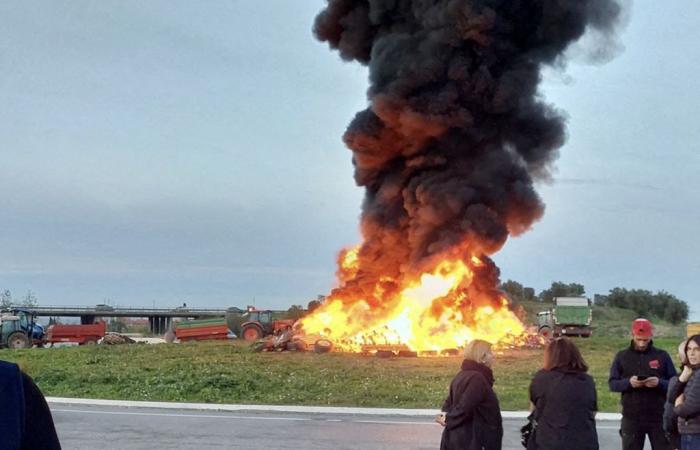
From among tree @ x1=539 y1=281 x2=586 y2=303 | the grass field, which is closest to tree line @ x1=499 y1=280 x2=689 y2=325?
tree @ x1=539 y1=281 x2=586 y2=303

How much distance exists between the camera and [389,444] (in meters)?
10.3

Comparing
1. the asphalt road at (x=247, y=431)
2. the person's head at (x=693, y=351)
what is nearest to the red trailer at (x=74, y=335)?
the asphalt road at (x=247, y=431)

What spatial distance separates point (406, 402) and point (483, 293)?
17.4 metres

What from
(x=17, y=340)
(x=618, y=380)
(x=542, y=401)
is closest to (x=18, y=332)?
(x=17, y=340)

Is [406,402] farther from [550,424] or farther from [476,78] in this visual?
[476,78]

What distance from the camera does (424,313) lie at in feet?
106

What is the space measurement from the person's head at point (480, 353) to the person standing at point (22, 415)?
4.20 m

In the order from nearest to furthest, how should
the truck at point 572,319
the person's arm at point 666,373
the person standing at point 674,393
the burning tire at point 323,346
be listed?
the person standing at point 674,393
the person's arm at point 666,373
the burning tire at point 323,346
the truck at point 572,319

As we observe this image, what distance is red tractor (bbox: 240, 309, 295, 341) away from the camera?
4228 centimetres

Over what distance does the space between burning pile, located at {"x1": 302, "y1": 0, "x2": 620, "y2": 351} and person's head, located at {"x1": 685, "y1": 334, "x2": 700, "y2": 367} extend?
24.3 meters

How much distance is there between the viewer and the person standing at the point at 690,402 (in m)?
5.96

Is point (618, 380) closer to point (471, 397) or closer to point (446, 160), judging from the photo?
point (471, 397)

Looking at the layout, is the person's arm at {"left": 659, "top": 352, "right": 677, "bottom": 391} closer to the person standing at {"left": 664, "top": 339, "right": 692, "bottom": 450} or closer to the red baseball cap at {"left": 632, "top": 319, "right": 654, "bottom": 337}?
the red baseball cap at {"left": 632, "top": 319, "right": 654, "bottom": 337}

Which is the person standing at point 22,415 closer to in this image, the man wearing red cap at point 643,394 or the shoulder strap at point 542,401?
the shoulder strap at point 542,401
